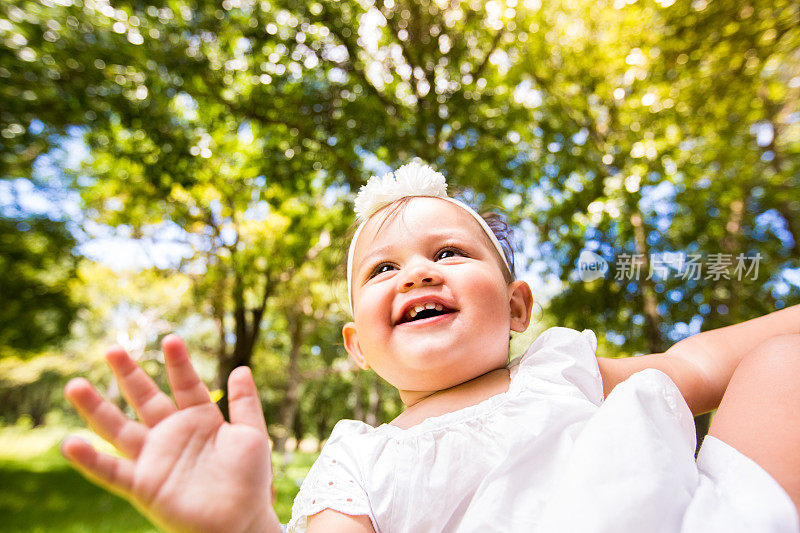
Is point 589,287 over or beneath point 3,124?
beneath

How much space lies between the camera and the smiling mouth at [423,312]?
1208 mm

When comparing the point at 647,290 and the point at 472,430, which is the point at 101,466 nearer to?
the point at 472,430

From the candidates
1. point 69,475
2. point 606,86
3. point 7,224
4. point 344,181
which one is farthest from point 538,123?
point 69,475

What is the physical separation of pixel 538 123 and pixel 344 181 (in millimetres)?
2442

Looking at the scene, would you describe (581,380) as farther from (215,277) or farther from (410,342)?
(215,277)

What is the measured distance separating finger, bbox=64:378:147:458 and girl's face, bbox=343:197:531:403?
0.59 metres

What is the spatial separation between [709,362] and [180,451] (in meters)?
1.33

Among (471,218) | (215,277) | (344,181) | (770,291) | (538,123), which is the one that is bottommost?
(770,291)

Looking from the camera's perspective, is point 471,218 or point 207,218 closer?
point 471,218

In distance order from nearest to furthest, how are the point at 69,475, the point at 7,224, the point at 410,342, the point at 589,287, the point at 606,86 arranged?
the point at 410,342
the point at 589,287
the point at 606,86
the point at 7,224
the point at 69,475

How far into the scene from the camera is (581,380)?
3.90 ft

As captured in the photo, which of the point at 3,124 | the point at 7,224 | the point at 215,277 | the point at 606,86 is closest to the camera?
the point at 3,124

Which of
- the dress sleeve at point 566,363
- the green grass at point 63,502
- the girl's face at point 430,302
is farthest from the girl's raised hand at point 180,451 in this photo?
the green grass at point 63,502
